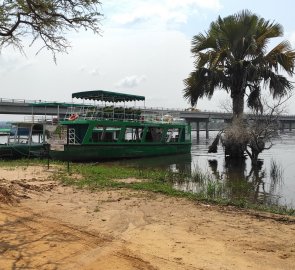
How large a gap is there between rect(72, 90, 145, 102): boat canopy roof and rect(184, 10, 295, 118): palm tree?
5.87m

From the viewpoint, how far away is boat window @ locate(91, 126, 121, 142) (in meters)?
26.7

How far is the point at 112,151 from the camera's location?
26.3 metres

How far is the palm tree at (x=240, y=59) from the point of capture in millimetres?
23237

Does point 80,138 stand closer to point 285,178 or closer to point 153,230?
point 285,178

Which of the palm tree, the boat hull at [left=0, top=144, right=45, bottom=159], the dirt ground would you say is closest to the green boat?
the boat hull at [left=0, top=144, right=45, bottom=159]

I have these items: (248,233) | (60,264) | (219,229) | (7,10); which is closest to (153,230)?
(219,229)

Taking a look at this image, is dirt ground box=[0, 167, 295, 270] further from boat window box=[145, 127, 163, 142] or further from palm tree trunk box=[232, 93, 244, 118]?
boat window box=[145, 127, 163, 142]

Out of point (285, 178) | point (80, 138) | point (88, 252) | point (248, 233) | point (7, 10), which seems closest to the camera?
point (88, 252)

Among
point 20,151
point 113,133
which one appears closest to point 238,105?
point 113,133

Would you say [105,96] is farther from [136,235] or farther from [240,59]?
[136,235]

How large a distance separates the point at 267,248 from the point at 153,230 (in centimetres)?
190

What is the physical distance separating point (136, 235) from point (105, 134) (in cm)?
2143

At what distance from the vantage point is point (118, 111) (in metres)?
28.0

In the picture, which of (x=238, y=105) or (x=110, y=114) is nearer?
(x=238, y=105)
